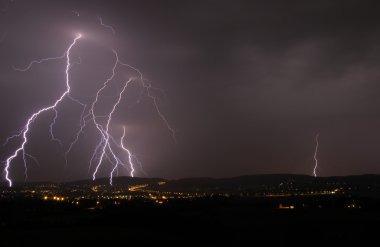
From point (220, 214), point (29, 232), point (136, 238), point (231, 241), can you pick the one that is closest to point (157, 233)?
point (136, 238)

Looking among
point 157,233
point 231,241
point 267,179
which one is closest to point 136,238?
point 157,233

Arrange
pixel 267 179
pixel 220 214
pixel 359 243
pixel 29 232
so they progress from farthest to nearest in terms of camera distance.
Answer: pixel 267 179
pixel 220 214
pixel 29 232
pixel 359 243

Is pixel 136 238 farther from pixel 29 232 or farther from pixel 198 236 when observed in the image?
pixel 29 232

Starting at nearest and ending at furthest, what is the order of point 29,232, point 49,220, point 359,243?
1. point 359,243
2. point 29,232
3. point 49,220

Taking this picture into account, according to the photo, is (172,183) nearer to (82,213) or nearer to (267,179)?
(267,179)

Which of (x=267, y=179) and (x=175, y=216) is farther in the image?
(x=267, y=179)

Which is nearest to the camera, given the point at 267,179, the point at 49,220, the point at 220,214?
the point at 49,220
